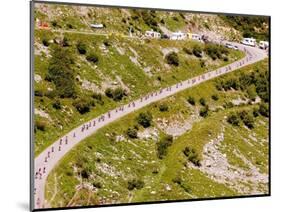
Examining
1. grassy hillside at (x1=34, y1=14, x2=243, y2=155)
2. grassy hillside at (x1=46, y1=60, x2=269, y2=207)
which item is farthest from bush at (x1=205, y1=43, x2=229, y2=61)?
grassy hillside at (x1=46, y1=60, x2=269, y2=207)

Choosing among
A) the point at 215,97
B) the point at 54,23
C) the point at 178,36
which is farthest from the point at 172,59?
the point at 54,23

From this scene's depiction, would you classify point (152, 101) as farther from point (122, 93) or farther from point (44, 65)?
point (44, 65)

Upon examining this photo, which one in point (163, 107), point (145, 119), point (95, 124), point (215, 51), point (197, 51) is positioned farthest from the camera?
point (215, 51)

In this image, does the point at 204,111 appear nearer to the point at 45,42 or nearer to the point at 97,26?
the point at 97,26

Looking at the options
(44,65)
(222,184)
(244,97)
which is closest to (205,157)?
(222,184)

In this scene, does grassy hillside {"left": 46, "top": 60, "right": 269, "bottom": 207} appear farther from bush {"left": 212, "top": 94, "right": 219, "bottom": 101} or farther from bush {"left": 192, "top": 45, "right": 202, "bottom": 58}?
bush {"left": 192, "top": 45, "right": 202, "bottom": 58}
